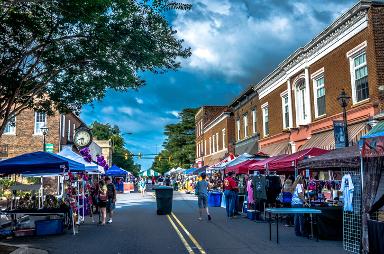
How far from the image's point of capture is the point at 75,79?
15312mm

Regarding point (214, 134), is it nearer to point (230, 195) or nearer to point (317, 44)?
point (317, 44)

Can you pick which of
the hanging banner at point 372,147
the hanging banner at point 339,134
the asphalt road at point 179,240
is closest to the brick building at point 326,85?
the hanging banner at point 339,134

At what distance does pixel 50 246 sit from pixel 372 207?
8.52m

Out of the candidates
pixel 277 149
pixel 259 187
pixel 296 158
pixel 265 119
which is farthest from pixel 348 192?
pixel 265 119

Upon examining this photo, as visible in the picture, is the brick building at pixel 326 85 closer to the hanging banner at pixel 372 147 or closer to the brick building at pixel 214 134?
the hanging banner at pixel 372 147

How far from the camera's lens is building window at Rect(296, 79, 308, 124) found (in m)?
26.3

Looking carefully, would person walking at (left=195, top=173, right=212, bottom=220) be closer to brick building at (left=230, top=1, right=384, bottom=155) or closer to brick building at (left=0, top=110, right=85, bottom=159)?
brick building at (left=230, top=1, right=384, bottom=155)

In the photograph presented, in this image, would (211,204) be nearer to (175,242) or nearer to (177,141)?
(175,242)

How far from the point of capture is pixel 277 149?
98.2ft

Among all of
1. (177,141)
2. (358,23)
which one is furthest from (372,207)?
(177,141)

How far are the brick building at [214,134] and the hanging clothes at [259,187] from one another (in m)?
28.8

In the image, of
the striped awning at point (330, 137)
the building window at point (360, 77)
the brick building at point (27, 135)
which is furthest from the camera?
the brick building at point (27, 135)

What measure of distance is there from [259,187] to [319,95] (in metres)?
8.88

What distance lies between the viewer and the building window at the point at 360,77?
61.4 feet
